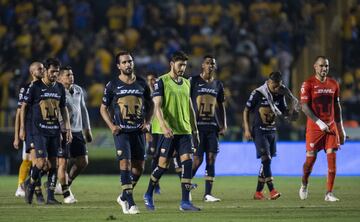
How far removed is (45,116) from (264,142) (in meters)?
4.24

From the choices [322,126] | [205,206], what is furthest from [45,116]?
[322,126]

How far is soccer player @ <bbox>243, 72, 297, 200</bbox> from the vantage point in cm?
1908

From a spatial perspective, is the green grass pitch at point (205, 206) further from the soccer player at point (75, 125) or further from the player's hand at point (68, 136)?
the player's hand at point (68, 136)

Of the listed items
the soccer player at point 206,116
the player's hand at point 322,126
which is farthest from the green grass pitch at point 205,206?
the player's hand at point 322,126

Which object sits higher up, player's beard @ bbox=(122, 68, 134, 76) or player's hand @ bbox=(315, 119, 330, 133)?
player's beard @ bbox=(122, 68, 134, 76)

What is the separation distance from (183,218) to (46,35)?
19144 mm

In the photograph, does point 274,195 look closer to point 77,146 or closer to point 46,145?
point 77,146

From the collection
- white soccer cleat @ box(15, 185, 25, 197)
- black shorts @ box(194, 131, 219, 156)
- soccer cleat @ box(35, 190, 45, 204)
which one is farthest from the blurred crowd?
soccer cleat @ box(35, 190, 45, 204)

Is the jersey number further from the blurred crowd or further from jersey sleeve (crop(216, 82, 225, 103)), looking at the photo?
the blurred crowd

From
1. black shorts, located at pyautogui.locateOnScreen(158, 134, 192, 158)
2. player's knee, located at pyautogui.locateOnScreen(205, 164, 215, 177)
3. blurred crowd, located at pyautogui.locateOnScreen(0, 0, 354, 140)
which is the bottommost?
player's knee, located at pyautogui.locateOnScreen(205, 164, 215, 177)

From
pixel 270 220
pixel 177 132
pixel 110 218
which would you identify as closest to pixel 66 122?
pixel 177 132

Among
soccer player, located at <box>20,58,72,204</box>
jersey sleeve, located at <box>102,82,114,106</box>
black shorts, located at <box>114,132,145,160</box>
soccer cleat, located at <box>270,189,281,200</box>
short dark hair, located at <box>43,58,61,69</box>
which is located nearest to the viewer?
black shorts, located at <box>114,132,145,160</box>

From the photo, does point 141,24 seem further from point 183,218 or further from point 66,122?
point 183,218

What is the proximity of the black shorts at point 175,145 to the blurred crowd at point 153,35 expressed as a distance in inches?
540
